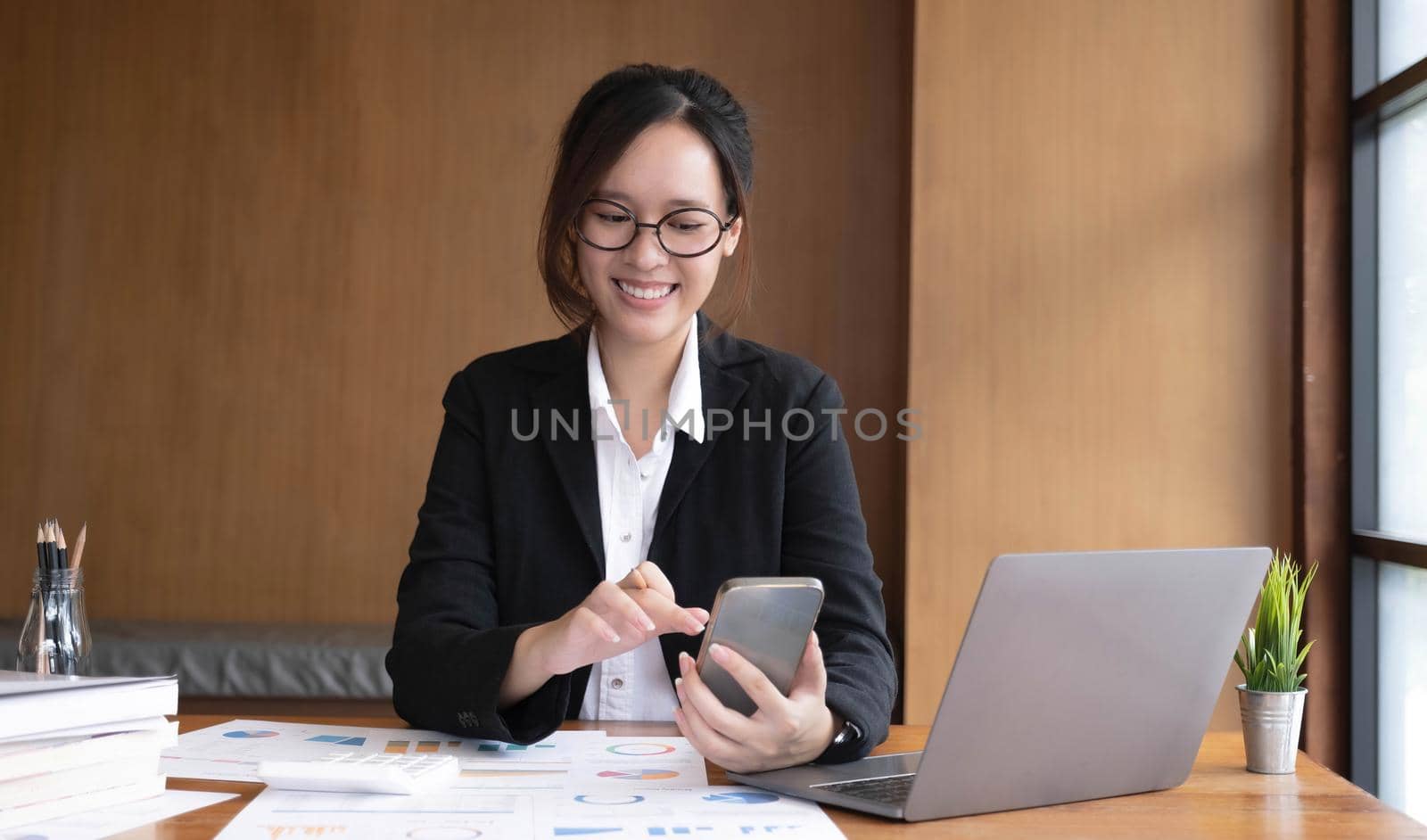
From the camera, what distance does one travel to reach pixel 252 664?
2.94 m

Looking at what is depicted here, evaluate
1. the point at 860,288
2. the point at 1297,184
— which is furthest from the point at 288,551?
the point at 1297,184

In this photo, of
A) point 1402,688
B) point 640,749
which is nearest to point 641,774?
point 640,749

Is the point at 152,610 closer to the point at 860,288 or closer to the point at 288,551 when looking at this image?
the point at 288,551

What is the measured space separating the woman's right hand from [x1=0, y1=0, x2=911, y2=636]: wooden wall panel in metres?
2.21

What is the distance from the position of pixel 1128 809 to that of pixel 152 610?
2.98m

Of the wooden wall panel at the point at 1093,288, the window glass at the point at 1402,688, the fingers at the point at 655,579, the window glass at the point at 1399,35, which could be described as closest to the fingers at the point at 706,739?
the fingers at the point at 655,579

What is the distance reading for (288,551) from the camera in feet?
10.9

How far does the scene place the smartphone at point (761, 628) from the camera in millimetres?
982

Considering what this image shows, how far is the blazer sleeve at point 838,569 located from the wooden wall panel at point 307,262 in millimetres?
1770

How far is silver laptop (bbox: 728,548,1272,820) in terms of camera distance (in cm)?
92

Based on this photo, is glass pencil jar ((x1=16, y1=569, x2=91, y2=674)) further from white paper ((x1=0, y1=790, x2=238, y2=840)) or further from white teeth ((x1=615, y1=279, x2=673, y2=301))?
white teeth ((x1=615, y1=279, x2=673, y2=301))

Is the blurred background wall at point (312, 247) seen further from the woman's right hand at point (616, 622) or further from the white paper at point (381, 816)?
the white paper at point (381, 816)

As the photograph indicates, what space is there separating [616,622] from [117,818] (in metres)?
0.42

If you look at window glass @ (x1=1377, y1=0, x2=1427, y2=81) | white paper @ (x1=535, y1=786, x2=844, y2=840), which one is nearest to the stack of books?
white paper @ (x1=535, y1=786, x2=844, y2=840)
